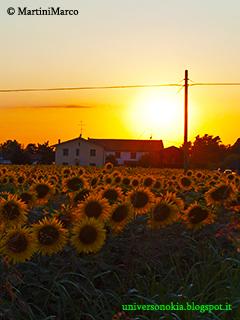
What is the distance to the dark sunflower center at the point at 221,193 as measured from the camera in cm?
700

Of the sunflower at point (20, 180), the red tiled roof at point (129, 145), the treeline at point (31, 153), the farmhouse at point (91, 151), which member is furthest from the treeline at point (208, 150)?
the sunflower at point (20, 180)

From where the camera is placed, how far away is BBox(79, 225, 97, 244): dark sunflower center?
4885mm

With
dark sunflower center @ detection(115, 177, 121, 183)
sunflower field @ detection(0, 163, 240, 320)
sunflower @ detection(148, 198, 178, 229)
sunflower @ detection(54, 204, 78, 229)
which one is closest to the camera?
sunflower field @ detection(0, 163, 240, 320)

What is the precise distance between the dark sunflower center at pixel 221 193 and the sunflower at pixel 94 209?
188 cm

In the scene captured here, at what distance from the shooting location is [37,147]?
106 meters

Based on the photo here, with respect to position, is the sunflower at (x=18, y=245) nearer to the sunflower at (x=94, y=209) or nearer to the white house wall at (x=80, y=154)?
the sunflower at (x=94, y=209)

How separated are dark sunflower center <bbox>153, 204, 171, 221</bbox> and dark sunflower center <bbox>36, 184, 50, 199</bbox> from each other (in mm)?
1598

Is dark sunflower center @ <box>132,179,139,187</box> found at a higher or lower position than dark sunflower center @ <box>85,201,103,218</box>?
higher

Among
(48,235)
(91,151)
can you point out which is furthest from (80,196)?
(91,151)

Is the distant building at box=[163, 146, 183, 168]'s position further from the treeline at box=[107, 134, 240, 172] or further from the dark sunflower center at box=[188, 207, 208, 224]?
the dark sunflower center at box=[188, 207, 208, 224]

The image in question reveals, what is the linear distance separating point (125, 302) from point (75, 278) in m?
0.40

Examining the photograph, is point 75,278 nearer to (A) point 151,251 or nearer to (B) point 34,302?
(B) point 34,302

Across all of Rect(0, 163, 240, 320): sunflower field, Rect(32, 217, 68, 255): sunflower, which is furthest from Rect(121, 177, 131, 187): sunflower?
Rect(32, 217, 68, 255): sunflower

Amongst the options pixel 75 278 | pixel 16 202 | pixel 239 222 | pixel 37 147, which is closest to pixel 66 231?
pixel 75 278
